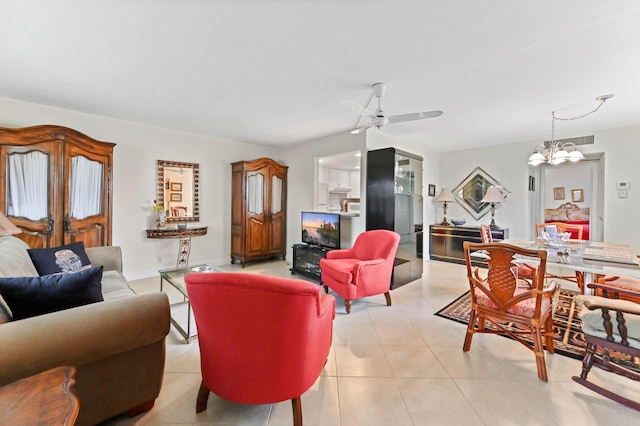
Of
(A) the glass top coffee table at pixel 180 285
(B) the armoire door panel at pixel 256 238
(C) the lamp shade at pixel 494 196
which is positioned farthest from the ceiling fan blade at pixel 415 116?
(B) the armoire door panel at pixel 256 238

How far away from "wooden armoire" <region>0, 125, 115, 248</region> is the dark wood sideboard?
583 cm

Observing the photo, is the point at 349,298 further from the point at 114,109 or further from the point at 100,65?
the point at 114,109

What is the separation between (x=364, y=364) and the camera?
2.00 meters

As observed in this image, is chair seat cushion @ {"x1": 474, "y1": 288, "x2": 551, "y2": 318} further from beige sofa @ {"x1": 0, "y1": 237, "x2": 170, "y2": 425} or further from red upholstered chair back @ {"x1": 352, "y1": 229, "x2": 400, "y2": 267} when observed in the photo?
beige sofa @ {"x1": 0, "y1": 237, "x2": 170, "y2": 425}

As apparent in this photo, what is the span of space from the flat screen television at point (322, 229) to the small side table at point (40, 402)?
3.52 m

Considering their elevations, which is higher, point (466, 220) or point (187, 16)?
point (187, 16)

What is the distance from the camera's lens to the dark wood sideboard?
202 inches

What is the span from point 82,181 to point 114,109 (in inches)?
41.2

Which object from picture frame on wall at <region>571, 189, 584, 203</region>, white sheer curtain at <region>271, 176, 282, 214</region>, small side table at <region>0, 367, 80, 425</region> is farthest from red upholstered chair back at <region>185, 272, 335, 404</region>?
picture frame on wall at <region>571, 189, 584, 203</region>

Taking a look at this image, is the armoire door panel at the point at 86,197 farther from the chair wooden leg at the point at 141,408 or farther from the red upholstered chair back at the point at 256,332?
the red upholstered chair back at the point at 256,332

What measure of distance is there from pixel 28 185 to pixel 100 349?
314 centimetres

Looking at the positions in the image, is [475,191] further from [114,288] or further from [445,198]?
[114,288]

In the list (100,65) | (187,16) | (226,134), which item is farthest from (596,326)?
(226,134)

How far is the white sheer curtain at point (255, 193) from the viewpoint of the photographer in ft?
16.6
